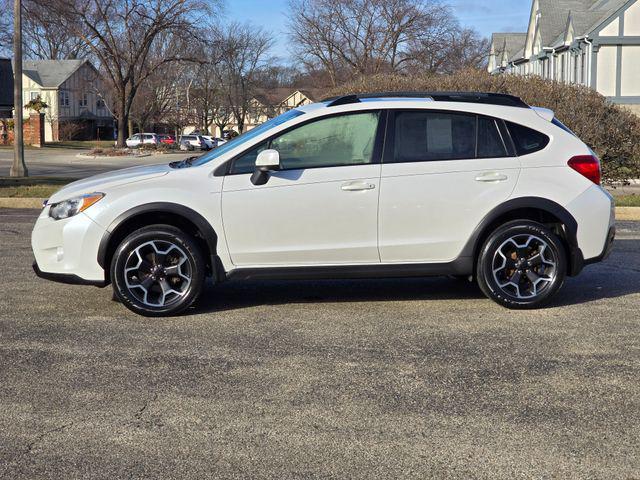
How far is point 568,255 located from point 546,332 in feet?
3.30

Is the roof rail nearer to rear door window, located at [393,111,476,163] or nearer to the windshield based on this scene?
rear door window, located at [393,111,476,163]

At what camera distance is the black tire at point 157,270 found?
6.40 m

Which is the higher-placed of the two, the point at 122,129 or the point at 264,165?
the point at 122,129

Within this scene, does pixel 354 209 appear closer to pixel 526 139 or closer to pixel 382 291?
pixel 382 291

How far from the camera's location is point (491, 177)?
21.9 ft

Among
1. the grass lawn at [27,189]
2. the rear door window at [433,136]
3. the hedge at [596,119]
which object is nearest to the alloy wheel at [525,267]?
the rear door window at [433,136]

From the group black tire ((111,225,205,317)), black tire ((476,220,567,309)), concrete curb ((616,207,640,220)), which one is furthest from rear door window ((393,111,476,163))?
concrete curb ((616,207,640,220))

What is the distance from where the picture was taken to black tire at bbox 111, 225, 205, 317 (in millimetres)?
6398

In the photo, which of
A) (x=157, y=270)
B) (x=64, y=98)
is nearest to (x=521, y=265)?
(x=157, y=270)

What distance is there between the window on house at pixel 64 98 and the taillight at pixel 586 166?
8045 cm

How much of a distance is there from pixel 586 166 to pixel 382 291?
214cm

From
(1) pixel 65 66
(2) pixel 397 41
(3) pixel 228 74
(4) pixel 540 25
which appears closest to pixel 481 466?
(4) pixel 540 25

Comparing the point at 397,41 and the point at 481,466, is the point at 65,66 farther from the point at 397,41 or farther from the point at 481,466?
the point at 481,466

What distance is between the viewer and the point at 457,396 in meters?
4.71
